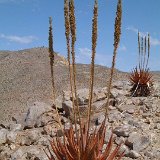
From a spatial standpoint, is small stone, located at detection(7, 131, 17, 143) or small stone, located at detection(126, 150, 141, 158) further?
small stone, located at detection(7, 131, 17, 143)

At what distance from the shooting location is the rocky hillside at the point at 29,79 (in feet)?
64.7

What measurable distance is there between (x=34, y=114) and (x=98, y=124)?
5.37 ft

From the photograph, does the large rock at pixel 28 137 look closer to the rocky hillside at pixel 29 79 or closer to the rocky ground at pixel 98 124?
the rocky ground at pixel 98 124

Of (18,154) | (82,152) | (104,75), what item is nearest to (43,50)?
(104,75)

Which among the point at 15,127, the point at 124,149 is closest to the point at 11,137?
the point at 15,127

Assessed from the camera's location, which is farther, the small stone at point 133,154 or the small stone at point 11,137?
the small stone at point 11,137

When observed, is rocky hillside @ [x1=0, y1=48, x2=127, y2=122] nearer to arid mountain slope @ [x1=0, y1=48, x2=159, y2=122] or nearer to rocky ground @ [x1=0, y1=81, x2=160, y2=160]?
arid mountain slope @ [x1=0, y1=48, x2=159, y2=122]

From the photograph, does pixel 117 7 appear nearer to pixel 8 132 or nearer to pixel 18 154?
pixel 18 154

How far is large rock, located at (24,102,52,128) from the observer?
8383 millimetres

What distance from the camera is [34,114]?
859 cm

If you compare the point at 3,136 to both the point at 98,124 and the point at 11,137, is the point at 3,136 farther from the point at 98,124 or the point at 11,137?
the point at 98,124

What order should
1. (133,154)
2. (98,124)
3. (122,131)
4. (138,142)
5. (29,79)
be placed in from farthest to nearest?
(29,79)
(98,124)
(122,131)
(138,142)
(133,154)

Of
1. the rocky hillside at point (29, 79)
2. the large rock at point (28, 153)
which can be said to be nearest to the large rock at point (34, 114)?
the large rock at point (28, 153)

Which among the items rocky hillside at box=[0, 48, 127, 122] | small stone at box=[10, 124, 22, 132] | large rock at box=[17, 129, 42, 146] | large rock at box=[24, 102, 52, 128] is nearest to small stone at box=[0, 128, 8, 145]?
large rock at box=[17, 129, 42, 146]
